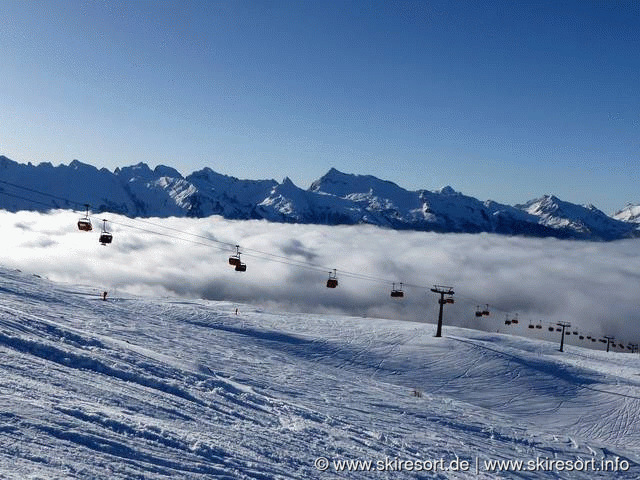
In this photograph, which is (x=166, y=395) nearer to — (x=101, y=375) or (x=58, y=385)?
(x=101, y=375)

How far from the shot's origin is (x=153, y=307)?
39188 mm

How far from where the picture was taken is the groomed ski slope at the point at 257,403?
859 cm

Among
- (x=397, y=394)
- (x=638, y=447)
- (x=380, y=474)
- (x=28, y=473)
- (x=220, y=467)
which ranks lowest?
(x=638, y=447)

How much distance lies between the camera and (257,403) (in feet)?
47.6

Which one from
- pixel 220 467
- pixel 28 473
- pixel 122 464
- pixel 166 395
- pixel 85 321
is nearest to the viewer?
pixel 28 473

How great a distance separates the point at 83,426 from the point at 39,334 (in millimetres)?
8160

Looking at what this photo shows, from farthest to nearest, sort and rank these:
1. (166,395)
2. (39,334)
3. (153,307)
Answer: (153,307), (39,334), (166,395)

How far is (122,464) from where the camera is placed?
7797 mm

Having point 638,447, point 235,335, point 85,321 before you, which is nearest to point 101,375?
point 85,321

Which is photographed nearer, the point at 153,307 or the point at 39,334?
the point at 39,334

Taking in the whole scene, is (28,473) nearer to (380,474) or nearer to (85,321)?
(380,474)

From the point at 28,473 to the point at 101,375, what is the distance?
656 cm

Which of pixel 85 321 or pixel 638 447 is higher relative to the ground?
pixel 85 321

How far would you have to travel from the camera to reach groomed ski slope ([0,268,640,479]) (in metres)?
8.59
